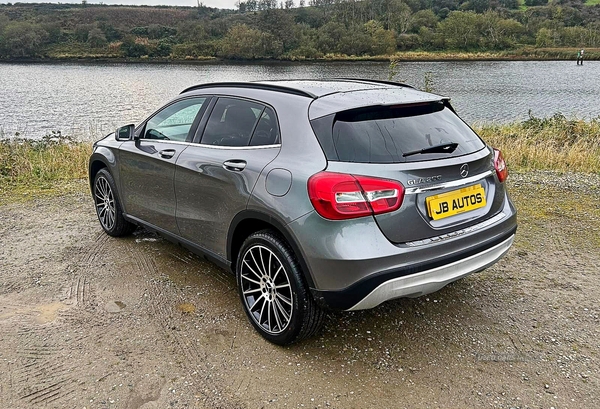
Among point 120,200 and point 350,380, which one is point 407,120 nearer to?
point 350,380

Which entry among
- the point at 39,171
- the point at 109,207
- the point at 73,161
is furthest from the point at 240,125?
the point at 73,161

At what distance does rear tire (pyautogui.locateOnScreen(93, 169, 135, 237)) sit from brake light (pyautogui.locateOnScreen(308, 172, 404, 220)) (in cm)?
290

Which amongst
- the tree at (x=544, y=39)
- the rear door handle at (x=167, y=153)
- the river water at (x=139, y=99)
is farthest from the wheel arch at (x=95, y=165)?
the tree at (x=544, y=39)

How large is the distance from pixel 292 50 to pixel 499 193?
7082 cm

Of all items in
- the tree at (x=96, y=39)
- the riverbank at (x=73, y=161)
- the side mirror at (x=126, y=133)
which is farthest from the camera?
the tree at (x=96, y=39)

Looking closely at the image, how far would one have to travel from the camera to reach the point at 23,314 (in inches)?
137

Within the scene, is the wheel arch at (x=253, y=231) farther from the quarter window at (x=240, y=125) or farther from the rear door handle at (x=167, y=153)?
the rear door handle at (x=167, y=153)

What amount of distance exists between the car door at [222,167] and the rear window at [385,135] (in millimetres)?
402

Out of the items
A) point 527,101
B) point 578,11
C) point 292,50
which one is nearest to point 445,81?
point 527,101

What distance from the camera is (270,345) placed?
9.95 feet

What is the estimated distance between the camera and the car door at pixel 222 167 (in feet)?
9.94

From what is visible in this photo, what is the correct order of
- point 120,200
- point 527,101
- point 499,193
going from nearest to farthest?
→ point 499,193
point 120,200
point 527,101

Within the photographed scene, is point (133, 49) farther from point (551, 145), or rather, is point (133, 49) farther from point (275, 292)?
point (275, 292)

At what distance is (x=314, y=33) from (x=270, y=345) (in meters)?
77.0
